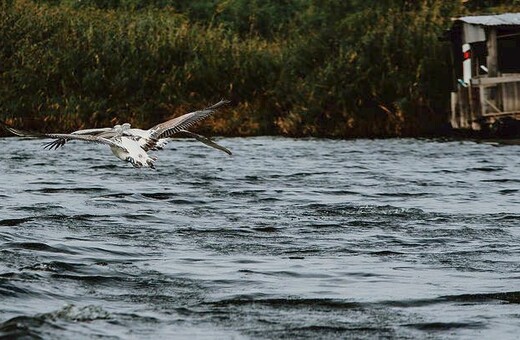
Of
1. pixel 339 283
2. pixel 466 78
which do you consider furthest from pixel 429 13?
pixel 339 283

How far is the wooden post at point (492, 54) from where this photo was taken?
32438mm

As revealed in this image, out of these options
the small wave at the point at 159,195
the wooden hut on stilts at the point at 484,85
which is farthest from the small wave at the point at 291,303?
the wooden hut on stilts at the point at 484,85

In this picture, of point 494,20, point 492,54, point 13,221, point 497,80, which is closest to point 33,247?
point 13,221

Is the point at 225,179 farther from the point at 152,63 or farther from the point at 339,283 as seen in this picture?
the point at 152,63

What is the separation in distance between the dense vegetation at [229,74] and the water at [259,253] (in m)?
10.4

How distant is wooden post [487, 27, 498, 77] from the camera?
32438mm

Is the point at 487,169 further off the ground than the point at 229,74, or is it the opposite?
the point at 229,74

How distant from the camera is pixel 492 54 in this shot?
3275cm

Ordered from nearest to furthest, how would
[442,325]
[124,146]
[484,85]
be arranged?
[442,325] < [124,146] < [484,85]

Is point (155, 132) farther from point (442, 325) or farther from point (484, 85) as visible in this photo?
point (484, 85)

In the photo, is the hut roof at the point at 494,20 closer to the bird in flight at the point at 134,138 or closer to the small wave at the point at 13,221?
the small wave at the point at 13,221

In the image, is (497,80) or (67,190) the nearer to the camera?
(67,190)

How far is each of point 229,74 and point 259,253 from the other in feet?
76.1

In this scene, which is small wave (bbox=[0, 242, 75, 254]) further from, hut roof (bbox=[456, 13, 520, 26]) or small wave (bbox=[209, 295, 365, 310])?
hut roof (bbox=[456, 13, 520, 26])
